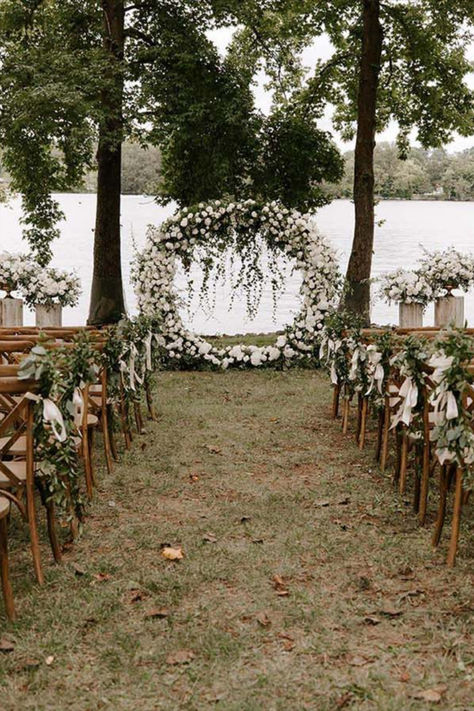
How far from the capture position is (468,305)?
82.8 feet

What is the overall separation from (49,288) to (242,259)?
3.20 meters

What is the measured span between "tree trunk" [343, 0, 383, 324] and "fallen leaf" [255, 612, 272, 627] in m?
9.37

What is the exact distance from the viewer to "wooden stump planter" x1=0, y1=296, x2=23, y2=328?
42.9 feet

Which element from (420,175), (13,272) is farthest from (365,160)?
(420,175)

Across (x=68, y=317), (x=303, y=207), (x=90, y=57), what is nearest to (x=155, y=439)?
(x=90, y=57)

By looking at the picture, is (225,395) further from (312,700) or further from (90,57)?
(312,700)

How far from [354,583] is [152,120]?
1113cm

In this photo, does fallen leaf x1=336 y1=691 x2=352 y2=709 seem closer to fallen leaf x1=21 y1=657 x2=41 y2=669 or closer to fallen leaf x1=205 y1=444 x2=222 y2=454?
fallen leaf x1=21 y1=657 x2=41 y2=669

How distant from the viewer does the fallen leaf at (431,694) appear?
130 inches

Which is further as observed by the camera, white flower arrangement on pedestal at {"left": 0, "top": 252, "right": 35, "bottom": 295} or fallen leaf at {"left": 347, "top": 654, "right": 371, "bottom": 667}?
white flower arrangement on pedestal at {"left": 0, "top": 252, "right": 35, "bottom": 295}

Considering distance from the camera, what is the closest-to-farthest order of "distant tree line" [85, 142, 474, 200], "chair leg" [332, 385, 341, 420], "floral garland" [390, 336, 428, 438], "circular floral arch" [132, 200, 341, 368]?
"floral garland" [390, 336, 428, 438]
"chair leg" [332, 385, 341, 420]
"circular floral arch" [132, 200, 341, 368]
"distant tree line" [85, 142, 474, 200]

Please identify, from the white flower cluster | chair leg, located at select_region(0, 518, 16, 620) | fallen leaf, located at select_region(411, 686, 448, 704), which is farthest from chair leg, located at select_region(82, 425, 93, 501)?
the white flower cluster

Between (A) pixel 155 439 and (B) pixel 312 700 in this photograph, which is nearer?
(B) pixel 312 700

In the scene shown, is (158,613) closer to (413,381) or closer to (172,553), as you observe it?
(172,553)
